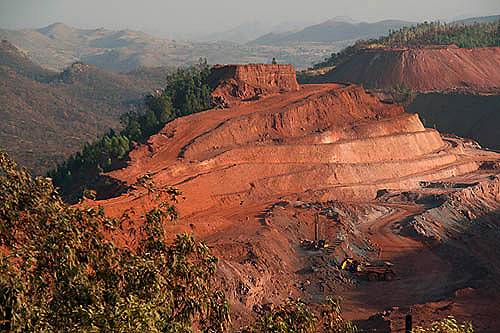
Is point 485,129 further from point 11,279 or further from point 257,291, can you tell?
point 11,279

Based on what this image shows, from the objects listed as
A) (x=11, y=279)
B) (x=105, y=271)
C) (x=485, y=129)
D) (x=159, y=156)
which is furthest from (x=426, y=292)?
(x=485, y=129)

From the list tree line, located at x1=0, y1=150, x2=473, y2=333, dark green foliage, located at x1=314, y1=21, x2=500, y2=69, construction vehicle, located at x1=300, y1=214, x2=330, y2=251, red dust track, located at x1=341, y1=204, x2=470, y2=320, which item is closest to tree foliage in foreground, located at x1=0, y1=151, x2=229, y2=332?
tree line, located at x1=0, y1=150, x2=473, y2=333

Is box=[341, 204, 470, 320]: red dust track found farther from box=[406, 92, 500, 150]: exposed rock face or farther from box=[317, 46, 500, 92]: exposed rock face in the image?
box=[317, 46, 500, 92]: exposed rock face

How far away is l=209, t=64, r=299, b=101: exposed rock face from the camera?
50.3 metres

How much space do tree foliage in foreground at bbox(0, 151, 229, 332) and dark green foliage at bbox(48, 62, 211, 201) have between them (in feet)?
92.2

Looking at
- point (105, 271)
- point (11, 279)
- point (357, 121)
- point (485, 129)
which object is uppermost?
point (11, 279)

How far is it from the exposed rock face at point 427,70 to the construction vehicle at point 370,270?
6222cm

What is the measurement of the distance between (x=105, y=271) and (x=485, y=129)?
73.7m

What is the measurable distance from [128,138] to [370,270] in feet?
84.6

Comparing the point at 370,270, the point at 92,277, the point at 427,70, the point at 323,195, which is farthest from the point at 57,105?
the point at 92,277

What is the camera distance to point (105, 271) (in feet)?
29.2

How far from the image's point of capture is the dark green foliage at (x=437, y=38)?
108m

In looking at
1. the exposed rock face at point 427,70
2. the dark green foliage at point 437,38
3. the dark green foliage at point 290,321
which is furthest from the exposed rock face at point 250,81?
the dark green foliage at point 437,38

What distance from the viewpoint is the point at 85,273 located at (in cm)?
862
